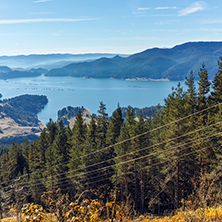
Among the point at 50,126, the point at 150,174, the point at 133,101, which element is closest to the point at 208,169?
the point at 150,174

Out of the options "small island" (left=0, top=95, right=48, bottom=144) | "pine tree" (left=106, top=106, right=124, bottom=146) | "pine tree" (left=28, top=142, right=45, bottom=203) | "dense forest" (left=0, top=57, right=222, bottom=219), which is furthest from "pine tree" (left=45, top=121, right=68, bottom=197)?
"small island" (left=0, top=95, right=48, bottom=144)

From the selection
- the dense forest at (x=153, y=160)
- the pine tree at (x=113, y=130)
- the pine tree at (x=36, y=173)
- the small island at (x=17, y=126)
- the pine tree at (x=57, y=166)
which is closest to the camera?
the dense forest at (x=153, y=160)

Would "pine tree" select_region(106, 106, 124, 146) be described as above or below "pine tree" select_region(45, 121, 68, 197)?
above

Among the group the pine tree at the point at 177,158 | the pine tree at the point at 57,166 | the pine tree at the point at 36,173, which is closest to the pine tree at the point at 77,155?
the pine tree at the point at 57,166

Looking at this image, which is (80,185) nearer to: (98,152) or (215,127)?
(98,152)

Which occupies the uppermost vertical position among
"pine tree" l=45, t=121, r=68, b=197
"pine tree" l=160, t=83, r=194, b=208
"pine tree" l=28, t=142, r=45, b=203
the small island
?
"pine tree" l=160, t=83, r=194, b=208

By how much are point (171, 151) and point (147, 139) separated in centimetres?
400

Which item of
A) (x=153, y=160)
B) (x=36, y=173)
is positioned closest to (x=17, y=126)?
(x=36, y=173)

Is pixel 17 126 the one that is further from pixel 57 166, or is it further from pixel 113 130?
pixel 57 166

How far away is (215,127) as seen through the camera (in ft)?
50.8

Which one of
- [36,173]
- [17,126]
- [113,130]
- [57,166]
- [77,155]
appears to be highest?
[113,130]

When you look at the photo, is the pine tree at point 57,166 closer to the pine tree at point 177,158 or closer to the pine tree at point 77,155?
the pine tree at point 77,155

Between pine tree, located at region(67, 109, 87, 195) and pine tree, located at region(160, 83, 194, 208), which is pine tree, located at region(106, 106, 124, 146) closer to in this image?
pine tree, located at region(67, 109, 87, 195)

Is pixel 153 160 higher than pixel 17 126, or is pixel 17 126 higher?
pixel 153 160
